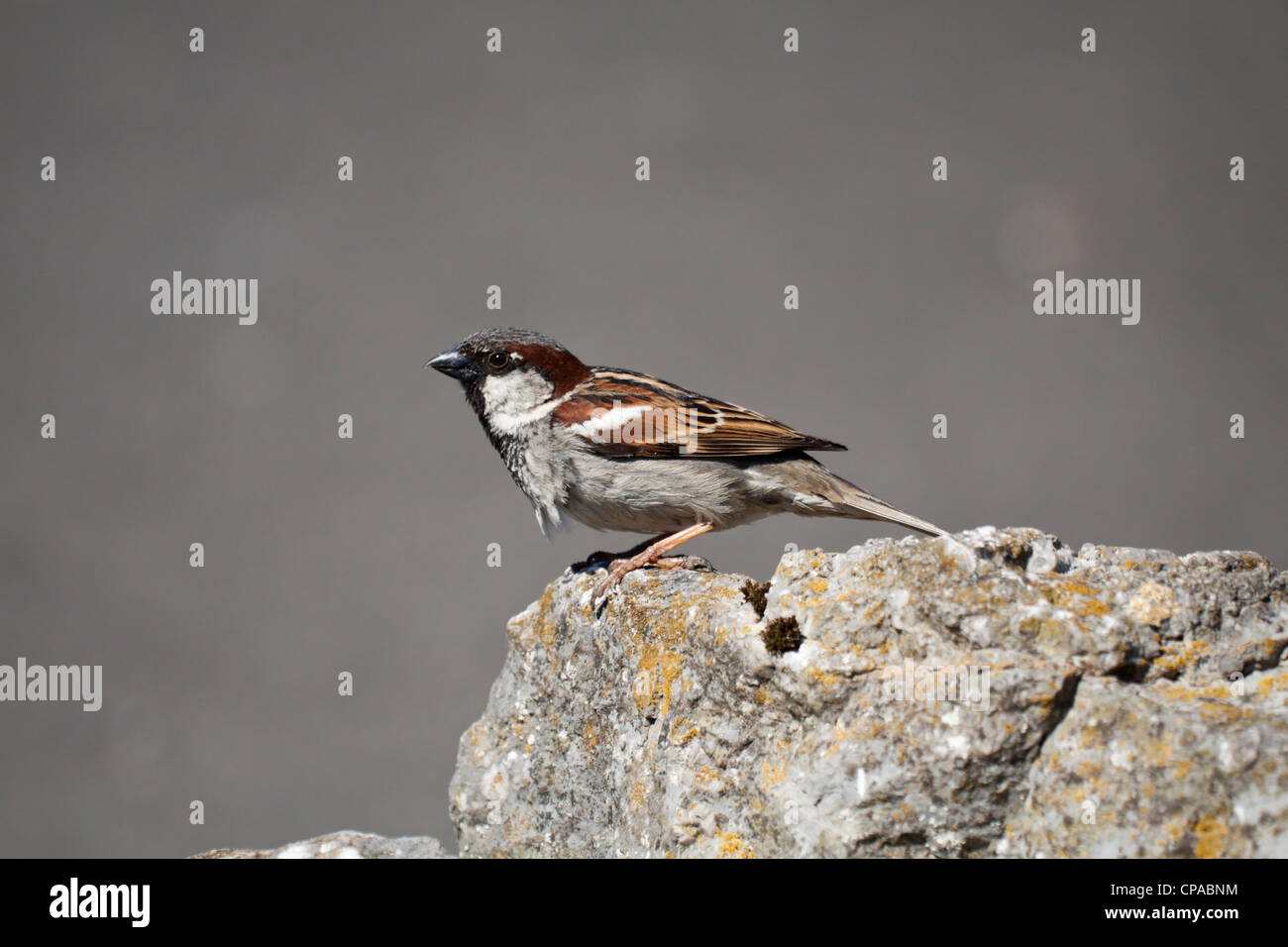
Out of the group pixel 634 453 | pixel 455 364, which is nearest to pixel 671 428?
pixel 634 453

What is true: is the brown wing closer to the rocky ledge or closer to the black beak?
the black beak

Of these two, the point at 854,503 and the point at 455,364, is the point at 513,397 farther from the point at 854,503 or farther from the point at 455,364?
the point at 854,503

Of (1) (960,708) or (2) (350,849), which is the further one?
(2) (350,849)

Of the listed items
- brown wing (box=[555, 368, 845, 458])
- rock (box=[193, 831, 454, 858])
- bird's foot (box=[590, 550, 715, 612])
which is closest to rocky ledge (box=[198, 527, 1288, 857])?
bird's foot (box=[590, 550, 715, 612])

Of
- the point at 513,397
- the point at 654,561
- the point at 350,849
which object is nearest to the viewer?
the point at 350,849

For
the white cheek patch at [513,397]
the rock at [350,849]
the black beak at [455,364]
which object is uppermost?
the black beak at [455,364]

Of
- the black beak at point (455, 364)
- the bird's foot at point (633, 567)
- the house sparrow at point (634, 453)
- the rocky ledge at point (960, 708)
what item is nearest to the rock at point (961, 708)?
the rocky ledge at point (960, 708)

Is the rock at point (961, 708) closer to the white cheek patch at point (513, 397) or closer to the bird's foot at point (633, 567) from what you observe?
the bird's foot at point (633, 567)
